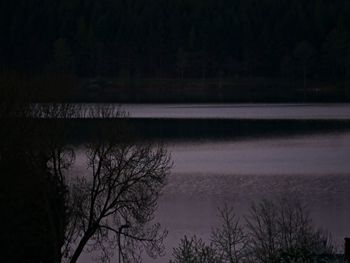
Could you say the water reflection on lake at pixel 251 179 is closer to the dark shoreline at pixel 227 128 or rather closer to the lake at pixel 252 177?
the lake at pixel 252 177

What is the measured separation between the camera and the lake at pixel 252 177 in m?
24.1

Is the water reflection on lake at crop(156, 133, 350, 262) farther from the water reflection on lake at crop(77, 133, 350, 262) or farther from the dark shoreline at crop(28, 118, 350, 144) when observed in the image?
the dark shoreline at crop(28, 118, 350, 144)

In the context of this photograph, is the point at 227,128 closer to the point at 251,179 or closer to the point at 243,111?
the point at 243,111

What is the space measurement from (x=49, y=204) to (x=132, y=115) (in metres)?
39.1
